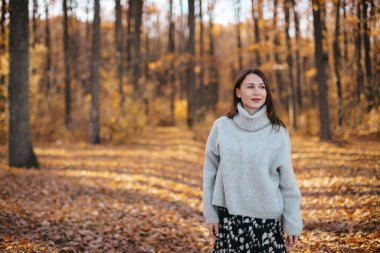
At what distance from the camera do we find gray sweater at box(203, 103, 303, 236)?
2.41 meters

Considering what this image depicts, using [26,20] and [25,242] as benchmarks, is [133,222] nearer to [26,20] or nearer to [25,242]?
[25,242]

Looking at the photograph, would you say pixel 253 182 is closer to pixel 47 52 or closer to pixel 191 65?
pixel 47 52

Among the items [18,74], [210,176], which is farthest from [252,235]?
[18,74]

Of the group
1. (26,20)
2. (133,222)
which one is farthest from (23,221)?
(26,20)

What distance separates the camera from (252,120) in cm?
247

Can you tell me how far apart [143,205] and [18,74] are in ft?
15.1

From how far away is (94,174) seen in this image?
9.60m

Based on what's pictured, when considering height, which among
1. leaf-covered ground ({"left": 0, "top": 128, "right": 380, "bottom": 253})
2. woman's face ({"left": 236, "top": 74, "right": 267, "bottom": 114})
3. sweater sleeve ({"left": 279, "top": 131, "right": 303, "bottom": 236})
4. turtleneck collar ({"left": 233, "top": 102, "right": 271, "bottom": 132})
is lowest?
leaf-covered ground ({"left": 0, "top": 128, "right": 380, "bottom": 253})

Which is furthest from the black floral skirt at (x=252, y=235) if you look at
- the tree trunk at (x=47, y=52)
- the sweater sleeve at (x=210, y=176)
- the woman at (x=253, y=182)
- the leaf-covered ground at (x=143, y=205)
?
the tree trunk at (x=47, y=52)

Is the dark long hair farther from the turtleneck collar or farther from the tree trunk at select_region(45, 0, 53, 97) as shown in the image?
the tree trunk at select_region(45, 0, 53, 97)

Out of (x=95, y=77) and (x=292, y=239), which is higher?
(x=95, y=77)

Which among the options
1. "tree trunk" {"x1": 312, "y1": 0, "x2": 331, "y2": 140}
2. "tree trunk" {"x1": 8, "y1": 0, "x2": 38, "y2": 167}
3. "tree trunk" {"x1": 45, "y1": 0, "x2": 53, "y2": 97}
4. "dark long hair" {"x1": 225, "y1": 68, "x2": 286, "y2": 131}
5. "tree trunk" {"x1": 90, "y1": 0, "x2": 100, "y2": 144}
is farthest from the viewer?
"tree trunk" {"x1": 45, "y1": 0, "x2": 53, "y2": 97}

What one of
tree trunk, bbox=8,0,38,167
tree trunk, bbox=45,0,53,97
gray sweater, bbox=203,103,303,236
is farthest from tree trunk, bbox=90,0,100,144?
gray sweater, bbox=203,103,303,236

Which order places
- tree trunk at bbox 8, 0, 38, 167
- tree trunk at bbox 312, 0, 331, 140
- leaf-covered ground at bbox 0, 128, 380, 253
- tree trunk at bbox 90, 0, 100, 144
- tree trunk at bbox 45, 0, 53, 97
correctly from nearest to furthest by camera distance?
leaf-covered ground at bbox 0, 128, 380, 253
tree trunk at bbox 8, 0, 38, 167
tree trunk at bbox 90, 0, 100, 144
tree trunk at bbox 312, 0, 331, 140
tree trunk at bbox 45, 0, 53, 97
